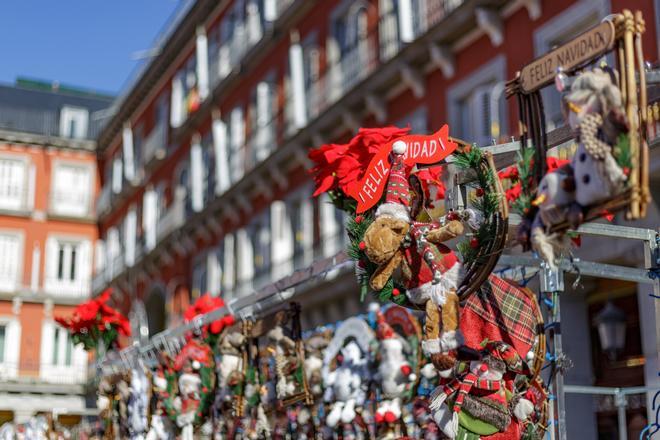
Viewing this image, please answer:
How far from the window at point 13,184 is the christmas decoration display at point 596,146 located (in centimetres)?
3432

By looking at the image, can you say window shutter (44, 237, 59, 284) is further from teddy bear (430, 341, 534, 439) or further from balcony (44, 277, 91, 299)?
teddy bear (430, 341, 534, 439)

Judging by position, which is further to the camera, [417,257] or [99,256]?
[99,256]

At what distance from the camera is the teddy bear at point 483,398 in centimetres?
391

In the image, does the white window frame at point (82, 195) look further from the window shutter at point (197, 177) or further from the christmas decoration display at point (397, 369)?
the christmas decoration display at point (397, 369)

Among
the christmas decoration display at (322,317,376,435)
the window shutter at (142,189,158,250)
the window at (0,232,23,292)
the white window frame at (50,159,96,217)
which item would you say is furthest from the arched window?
the christmas decoration display at (322,317,376,435)

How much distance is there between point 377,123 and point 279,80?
5051 mm

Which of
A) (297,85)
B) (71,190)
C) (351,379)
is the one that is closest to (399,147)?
(351,379)

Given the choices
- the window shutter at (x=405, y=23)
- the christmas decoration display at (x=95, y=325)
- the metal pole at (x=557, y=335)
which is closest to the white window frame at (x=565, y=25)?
the window shutter at (x=405, y=23)

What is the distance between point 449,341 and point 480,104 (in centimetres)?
1040

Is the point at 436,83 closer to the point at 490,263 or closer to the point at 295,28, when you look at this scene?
the point at 295,28

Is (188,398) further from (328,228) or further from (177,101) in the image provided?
(177,101)

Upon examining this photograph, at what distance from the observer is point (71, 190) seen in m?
36.8

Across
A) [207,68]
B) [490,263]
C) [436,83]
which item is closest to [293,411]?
[490,263]

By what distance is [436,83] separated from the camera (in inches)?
587
